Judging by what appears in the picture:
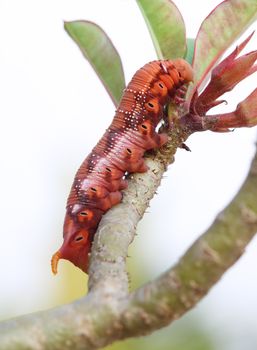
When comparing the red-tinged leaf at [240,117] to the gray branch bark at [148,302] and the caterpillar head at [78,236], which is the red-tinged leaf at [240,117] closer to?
the caterpillar head at [78,236]

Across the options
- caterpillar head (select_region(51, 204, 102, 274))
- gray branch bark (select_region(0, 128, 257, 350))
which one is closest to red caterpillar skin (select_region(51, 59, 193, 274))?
caterpillar head (select_region(51, 204, 102, 274))

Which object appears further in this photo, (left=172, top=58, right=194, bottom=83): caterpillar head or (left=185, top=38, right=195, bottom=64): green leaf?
(left=185, top=38, right=195, bottom=64): green leaf

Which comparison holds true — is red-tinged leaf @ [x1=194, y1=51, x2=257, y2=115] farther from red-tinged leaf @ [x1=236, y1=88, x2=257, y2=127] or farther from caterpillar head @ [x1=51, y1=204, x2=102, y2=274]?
caterpillar head @ [x1=51, y1=204, x2=102, y2=274]

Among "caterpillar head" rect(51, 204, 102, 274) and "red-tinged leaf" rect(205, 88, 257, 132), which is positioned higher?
"red-tinged leaf" rect(205, 88, 257, 132)

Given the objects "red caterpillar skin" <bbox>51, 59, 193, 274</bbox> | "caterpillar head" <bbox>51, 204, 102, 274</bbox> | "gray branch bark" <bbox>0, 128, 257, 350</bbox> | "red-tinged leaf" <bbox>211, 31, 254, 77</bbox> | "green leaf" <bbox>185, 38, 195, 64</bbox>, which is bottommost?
"caterpillar head" <bbox>51, 204, 102, 274</bbox>

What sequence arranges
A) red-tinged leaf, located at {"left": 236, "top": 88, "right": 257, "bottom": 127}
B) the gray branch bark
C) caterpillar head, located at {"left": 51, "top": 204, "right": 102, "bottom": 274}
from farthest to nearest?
red-tinged leaf, located at {"left": 236, "top": 88, "right": 257, "bottom": 127}
caterpillar head, located at {"left": 51, "top": 204, "right": 102, "bottom": 274}
the gray branch bark

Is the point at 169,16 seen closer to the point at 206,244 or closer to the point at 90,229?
the point at 90,229

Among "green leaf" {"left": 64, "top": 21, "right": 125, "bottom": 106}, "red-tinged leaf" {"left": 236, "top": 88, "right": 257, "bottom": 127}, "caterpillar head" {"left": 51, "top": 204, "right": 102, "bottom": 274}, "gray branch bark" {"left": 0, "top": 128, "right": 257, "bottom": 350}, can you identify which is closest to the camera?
"gray branch bark" {"left": 0, "top": 128, "right": 257, "bottom": 350}
